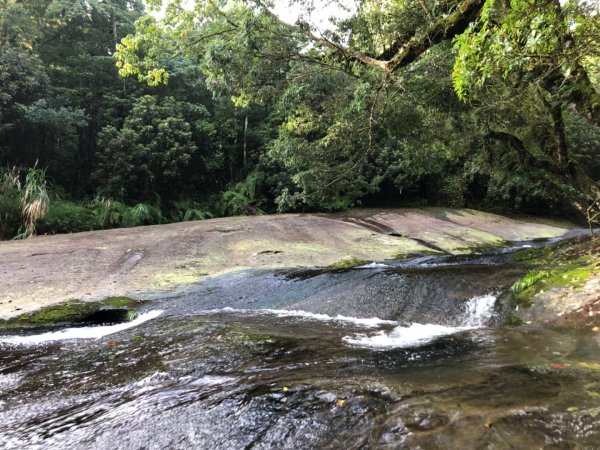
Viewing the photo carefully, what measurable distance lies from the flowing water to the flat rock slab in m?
1.70

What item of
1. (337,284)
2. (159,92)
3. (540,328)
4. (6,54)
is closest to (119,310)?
(337,284)

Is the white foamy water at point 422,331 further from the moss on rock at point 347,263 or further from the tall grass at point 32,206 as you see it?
the tall grass at point 32,206

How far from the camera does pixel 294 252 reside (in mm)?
11344

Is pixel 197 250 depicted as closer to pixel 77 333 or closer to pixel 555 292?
pixel 77 333

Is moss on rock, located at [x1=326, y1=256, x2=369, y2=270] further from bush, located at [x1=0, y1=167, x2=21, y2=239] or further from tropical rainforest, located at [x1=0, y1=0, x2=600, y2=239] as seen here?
bush, located at [x1=0, y1=167, x2=21, y2=239]

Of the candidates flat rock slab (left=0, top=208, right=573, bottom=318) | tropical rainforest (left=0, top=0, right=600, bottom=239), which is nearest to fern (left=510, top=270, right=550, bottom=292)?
tropical rainforest (left=0, top=0, right=600, bottom=239)

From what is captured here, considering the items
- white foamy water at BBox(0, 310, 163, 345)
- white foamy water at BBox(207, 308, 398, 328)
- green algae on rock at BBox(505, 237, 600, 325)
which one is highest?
green algae on rock at BBox(505, 237, 600, 325)

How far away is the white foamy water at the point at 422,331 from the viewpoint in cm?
520

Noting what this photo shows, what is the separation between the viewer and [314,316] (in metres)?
6.93

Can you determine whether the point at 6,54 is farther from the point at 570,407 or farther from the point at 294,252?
the point at 570,407

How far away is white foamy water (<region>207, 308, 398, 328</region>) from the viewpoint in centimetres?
645

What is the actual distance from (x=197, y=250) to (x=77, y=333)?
480cm

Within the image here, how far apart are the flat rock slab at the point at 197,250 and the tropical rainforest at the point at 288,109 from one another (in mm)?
2182

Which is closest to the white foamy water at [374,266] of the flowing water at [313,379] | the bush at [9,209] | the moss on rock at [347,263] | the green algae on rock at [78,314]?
the moss on rock at [347,263]
